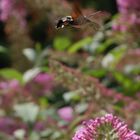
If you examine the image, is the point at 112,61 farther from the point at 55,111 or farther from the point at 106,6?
the point at 106,6

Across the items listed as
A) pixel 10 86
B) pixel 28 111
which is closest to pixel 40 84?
pixel 10 86

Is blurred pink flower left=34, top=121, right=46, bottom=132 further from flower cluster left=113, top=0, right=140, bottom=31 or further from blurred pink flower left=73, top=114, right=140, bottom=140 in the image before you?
blurred pink flower left=73, top=114, right=140, bottom=140

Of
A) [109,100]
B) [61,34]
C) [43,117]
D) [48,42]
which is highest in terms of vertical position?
Result: [48,42]

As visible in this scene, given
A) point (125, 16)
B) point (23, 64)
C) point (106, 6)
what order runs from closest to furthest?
point (125, 16)
point (23, 64)
point (106, 6)

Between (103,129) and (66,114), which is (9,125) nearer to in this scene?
(66,114)

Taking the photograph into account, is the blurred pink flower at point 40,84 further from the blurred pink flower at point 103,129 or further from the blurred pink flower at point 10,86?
the blurred pink flower at point 103,129

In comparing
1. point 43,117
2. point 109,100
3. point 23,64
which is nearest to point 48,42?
point 23,64

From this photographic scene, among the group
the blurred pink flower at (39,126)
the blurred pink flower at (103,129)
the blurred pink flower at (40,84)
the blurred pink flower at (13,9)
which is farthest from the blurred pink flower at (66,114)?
the blurred pink flower at (103,129)

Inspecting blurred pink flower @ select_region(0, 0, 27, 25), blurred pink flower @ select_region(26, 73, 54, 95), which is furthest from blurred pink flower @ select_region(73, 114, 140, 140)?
blurred pink flower @ select_region(0, 0, 27, 25)
